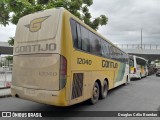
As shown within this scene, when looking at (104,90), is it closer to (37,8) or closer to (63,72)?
(63,72)

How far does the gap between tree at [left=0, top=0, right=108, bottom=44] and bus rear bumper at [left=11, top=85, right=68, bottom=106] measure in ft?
18.0

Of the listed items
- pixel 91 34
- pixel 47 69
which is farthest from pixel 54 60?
pixel 91 34

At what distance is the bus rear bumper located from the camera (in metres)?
6.05

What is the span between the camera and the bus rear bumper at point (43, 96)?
6.05m

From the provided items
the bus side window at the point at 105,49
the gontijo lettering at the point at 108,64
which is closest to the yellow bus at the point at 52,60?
the gontijo lettering at the point at 108,64

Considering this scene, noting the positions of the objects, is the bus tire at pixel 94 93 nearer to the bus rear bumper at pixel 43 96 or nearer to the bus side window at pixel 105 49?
the bus side window at pixel 105 49

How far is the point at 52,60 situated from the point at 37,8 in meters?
8.98

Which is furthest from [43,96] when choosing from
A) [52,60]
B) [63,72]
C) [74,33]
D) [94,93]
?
[94,93]

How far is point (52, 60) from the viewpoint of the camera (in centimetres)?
623

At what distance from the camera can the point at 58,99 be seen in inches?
238

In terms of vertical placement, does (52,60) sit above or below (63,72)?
above

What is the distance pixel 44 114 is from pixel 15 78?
4.92 feet

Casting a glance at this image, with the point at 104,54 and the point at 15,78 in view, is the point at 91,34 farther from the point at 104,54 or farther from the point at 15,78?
the point at 15,78

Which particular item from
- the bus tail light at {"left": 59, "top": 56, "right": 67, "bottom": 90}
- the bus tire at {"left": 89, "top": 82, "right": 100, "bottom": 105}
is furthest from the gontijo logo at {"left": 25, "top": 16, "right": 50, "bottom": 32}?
the bus tire at {"left": 89, "top": 82, "right": 100, "bottom": 105}
